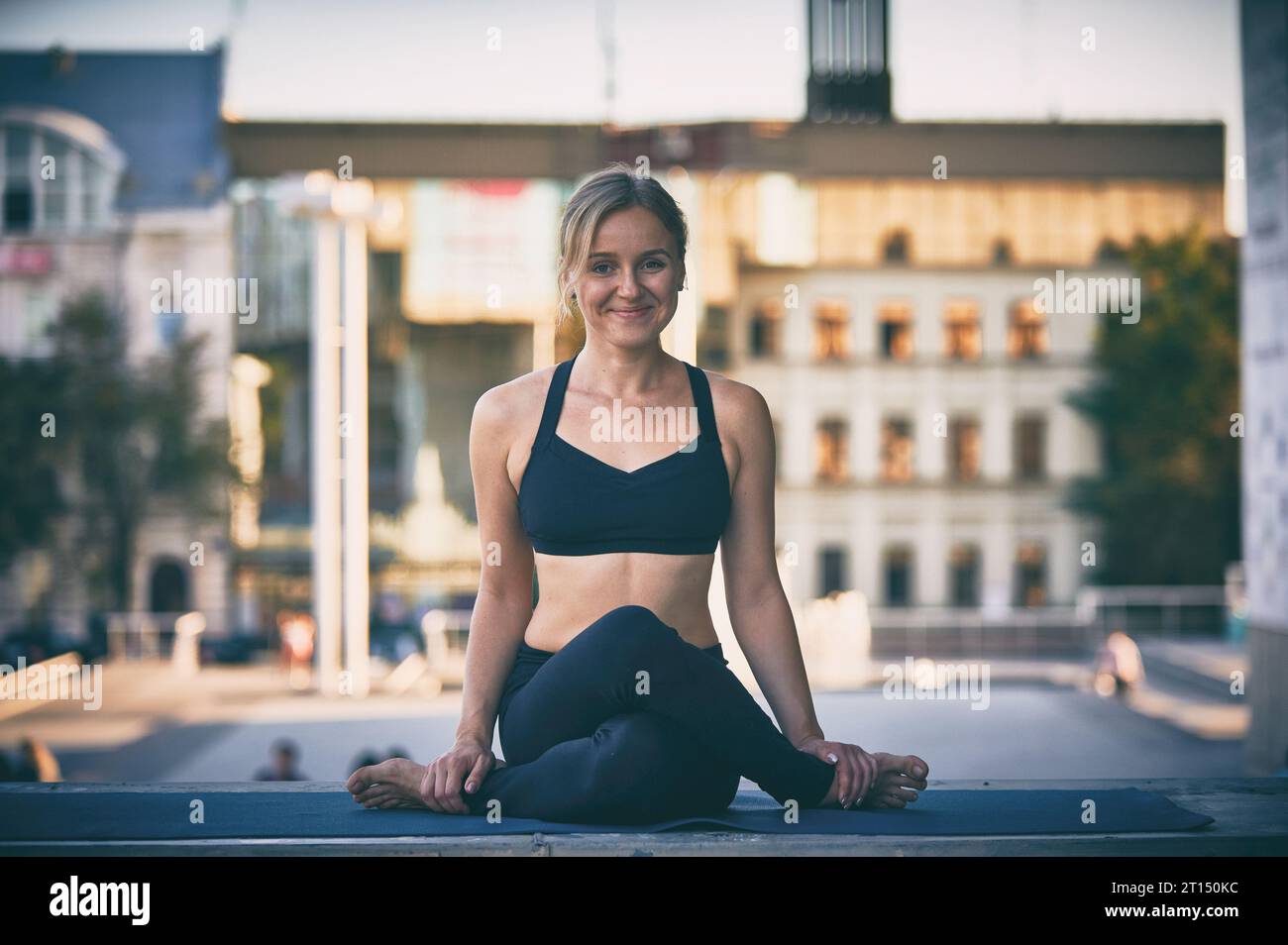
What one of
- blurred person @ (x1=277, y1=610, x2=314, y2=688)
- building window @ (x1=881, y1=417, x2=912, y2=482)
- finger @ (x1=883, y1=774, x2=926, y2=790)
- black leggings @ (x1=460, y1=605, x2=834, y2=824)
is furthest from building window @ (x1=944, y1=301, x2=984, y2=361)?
black leggings @ (x1=460, y1=605, x2=834, y2=824)

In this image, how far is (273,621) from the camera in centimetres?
2698

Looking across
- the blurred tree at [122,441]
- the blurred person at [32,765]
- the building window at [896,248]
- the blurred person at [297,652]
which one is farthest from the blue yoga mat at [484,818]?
the building window at [896,248]

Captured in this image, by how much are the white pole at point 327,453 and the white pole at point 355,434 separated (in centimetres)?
13

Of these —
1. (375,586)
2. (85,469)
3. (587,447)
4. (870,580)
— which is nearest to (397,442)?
(375,586)

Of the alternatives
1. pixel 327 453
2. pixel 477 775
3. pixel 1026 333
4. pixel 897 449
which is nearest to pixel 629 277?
pixel 477 775

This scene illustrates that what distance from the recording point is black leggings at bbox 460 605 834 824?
8.61 feet

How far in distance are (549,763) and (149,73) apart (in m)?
28.1

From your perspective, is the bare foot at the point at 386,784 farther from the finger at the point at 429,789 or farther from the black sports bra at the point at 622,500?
the black sports bra at the point at 622,500

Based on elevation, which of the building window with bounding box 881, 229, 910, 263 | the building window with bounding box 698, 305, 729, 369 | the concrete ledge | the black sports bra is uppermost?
the building window with bounding box 881, 229, 910, 263

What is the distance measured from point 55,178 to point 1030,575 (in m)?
20.7

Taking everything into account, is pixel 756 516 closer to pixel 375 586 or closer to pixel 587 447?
pixel 587 447

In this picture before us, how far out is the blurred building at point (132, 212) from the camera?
89.1 feet

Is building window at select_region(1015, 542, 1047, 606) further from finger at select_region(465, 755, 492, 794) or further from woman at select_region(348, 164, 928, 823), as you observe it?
finger at select_region(465, 755, 492, 794)

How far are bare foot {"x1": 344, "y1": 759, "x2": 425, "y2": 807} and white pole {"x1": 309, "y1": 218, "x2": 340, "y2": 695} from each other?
605 inches
